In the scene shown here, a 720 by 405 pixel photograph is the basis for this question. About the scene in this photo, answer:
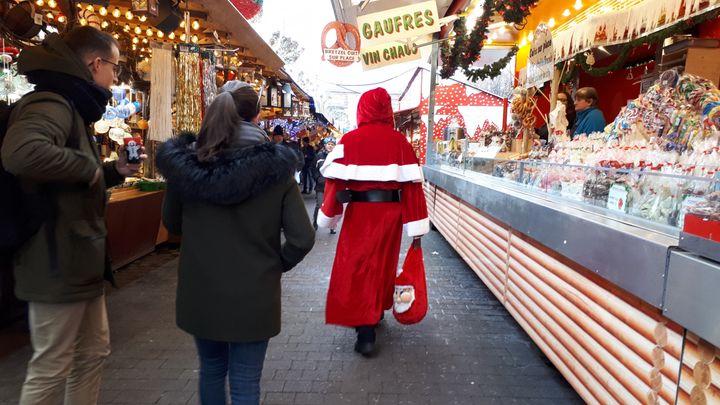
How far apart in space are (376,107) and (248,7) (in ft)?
11.6

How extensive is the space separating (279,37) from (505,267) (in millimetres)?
14679

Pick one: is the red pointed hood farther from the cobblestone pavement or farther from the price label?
the cobblestone pavement

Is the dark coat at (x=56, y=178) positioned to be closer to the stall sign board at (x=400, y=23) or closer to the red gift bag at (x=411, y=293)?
the red gift bag at (x=411, y=293)

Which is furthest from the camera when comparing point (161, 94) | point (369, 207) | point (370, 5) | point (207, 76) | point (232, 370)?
point (370, 5)

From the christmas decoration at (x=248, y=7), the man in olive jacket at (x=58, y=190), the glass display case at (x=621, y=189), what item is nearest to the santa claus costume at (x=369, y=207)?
the glass display case at (x=621, y=189)

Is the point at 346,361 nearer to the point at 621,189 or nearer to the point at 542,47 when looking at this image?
the point at 621,189

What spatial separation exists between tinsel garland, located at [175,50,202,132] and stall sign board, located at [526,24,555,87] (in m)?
3.92

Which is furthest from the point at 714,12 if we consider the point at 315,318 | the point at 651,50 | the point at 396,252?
the point at 315,318

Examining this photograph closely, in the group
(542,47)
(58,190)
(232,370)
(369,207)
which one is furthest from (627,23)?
(58,190)

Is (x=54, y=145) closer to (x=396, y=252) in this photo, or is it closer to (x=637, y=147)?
(x=396, y=252)

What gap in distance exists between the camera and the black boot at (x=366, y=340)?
318 cm

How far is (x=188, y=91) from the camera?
5230mm

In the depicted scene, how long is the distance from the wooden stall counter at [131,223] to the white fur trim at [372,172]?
2.72 metres

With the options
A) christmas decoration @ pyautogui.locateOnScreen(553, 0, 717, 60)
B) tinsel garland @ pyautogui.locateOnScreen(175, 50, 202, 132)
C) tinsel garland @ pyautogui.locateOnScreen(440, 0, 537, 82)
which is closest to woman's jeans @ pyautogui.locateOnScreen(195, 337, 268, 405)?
tinsel garland @ pyautogui.locateOnScreen(175, 50, 202, 132)
